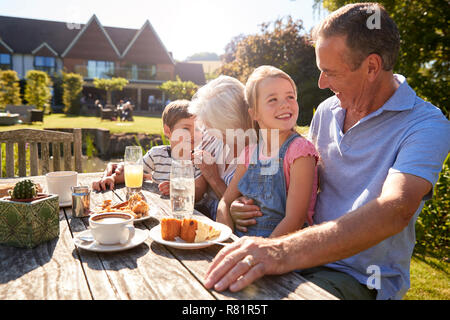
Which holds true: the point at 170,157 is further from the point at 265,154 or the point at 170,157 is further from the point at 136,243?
the point at 136,243

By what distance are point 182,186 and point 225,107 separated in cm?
85

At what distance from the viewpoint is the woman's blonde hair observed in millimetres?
2533

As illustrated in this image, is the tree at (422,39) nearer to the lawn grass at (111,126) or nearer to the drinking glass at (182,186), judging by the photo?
the drinking glass at (182,186)

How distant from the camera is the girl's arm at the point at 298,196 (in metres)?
1.84

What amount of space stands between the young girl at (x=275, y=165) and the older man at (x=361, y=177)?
0.35 feet

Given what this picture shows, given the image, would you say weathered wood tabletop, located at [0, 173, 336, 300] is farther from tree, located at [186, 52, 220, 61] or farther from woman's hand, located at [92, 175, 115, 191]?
tree, located at [186, 52, 220, 61]

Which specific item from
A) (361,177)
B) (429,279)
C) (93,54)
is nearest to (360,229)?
(361,177)

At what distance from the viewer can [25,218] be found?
1.48 metres

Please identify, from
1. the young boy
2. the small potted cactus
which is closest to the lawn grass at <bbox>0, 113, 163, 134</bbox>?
the young boy

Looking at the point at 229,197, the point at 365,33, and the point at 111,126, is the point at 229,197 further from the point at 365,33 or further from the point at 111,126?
the point at 111,126

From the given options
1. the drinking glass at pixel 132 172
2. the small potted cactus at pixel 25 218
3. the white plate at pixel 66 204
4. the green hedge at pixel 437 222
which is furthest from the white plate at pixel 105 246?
the green hedge at pixel 437 222

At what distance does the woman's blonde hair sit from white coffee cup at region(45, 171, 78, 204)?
0.98 meters
